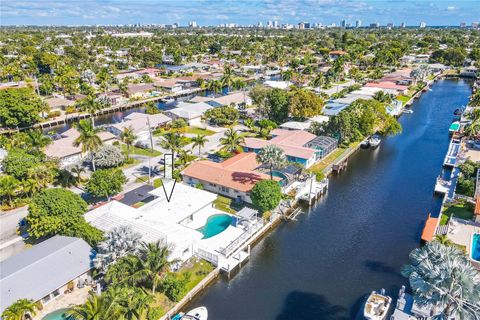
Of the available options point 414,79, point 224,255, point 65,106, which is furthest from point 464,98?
point 65,106

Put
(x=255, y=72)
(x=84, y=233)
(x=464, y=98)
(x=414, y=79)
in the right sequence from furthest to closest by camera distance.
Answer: (x=255, y=72), (x=414, y=79), (x=464, y=98), (x=84, y=233)

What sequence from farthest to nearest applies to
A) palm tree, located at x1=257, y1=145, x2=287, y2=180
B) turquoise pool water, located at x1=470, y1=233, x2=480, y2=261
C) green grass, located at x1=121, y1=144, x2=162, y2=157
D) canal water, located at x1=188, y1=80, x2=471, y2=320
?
green grass, located at x1=121, y1=144, x2=162, y2=157
palm tree, located at x1=257, y1=145, x2=287, y2=180
turquoise pool water, located at x1=470, y1=233, x2=480, y2=261
canal water, located at x1=188, y1=80, x2=471, y2=320

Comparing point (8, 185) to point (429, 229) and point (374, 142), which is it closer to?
point (429, 229)

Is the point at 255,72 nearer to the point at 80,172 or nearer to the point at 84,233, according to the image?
the point at 80,172

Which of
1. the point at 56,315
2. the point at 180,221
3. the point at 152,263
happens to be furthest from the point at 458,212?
the point at 56,315

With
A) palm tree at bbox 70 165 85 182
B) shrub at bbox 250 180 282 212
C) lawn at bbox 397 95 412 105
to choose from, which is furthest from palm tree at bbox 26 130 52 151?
lawn at bbox 397 95 412 105

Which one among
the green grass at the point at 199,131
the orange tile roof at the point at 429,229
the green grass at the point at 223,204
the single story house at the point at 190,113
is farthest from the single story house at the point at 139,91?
the orange tile roof at the point at 429,229

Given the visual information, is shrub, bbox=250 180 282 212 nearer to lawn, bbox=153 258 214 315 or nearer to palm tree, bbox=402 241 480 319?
lawn, bbox=153 258 214 315
